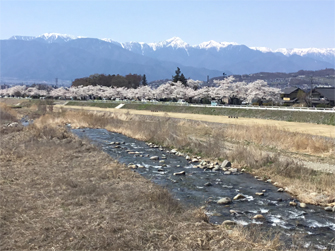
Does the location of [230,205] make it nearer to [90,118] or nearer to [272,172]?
[272,172]

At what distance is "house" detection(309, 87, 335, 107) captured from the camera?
224ft

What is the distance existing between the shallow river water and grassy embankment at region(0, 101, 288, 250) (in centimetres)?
143

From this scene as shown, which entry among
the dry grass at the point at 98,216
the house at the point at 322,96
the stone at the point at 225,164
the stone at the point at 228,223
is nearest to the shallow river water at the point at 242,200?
the stone at the point at 228,223

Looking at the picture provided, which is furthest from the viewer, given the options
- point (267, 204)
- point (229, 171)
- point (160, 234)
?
point (229, 171)

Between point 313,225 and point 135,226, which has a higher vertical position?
point 135,226

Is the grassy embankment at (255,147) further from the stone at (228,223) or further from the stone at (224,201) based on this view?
the stone at (228,223)

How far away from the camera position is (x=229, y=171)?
17828mm

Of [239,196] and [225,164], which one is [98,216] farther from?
[225,164]

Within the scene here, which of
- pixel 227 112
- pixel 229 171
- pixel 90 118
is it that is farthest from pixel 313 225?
pixel 227 112

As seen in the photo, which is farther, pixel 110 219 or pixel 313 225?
pixel 313 225

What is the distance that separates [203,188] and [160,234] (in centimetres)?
700

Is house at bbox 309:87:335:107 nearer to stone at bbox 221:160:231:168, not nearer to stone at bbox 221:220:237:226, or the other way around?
stone at bbox 221:160:231:168

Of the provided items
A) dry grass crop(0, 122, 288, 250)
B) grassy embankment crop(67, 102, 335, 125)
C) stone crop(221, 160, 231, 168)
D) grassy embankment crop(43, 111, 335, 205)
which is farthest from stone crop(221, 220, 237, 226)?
grassy embankment crop(67, 102, 335, 125)

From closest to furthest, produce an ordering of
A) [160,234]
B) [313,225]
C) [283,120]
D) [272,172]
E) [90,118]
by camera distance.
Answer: [160,234] → [313,225] → [272,172] → [283,120] → [90,118]
